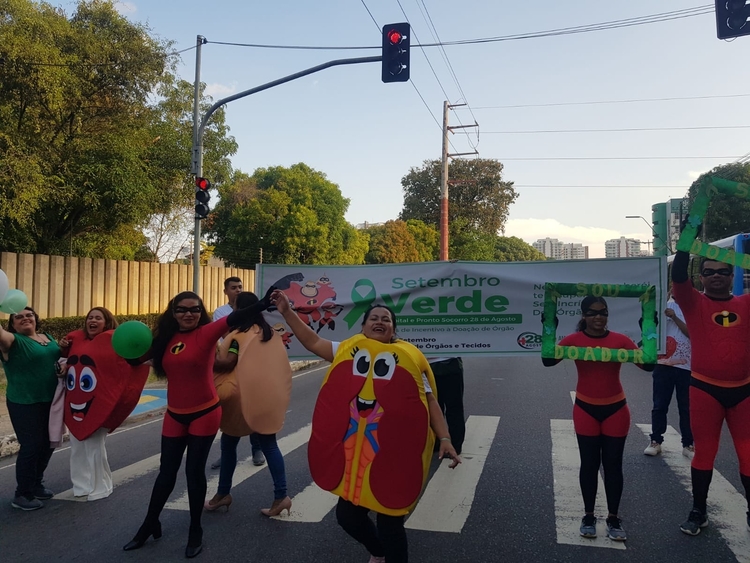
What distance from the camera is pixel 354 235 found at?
41.2 m

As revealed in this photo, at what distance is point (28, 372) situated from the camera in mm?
5172

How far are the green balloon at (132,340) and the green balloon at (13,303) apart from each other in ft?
4.09

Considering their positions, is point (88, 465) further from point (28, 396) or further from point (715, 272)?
point (715, 272)

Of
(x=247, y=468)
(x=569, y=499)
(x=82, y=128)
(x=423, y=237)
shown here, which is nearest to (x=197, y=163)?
(x=82, y=128)

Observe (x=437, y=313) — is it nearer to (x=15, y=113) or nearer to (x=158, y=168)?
(x=15, y=113)

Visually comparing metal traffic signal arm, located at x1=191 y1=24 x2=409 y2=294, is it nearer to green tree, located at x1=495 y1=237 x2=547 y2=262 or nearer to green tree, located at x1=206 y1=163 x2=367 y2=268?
green tree, located at x1=206 y1=163 x2=367 y2=268

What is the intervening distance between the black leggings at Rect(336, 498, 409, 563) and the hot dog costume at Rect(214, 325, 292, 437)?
159 centimetres

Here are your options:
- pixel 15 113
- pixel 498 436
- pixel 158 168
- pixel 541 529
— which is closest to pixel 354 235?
pixel 158 168

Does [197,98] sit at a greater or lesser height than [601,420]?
greater

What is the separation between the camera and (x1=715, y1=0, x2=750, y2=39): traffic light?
306 inches

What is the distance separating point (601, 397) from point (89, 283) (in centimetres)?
1483

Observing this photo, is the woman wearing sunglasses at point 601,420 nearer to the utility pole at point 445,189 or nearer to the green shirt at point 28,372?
the green shirt at point 28,372

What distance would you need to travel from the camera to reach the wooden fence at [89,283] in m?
14.1

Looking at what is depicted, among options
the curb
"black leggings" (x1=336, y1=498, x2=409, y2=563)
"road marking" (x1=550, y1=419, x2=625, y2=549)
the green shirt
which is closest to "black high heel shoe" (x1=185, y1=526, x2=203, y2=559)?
"black leggings" (x1=336, y1=498, x2=409, y2=563)
